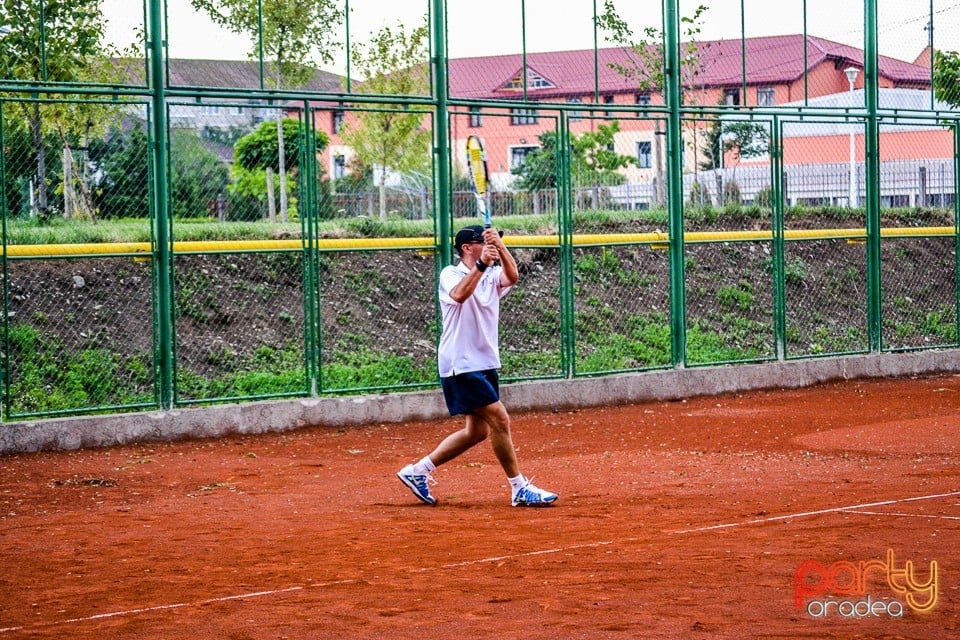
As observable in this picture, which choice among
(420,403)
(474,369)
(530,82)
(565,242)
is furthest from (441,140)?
(474,369)

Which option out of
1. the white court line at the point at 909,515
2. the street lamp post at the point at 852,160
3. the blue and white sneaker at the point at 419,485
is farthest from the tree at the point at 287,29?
the white court line at the point at 909,515

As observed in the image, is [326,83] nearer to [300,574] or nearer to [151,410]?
[151,410]

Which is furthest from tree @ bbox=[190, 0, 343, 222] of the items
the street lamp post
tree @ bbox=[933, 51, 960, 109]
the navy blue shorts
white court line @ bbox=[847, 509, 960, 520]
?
tree @ bbox=[933, 51, 960, 109]

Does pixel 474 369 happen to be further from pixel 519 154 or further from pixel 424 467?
pixel 519 154

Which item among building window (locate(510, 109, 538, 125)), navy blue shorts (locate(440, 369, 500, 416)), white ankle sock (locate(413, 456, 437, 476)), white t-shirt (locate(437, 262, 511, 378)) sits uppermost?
building window (locate(510, 109, 538, 125))

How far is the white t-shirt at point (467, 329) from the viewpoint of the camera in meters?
9.25

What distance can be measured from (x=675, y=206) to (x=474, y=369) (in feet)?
27.3

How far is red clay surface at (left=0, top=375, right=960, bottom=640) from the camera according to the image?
19.6 feet

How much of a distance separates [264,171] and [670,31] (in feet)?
17.9

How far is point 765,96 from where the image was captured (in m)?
18.6

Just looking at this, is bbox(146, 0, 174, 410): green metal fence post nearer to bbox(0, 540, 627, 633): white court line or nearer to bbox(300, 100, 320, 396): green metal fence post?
bbox(300, 100, 320, 396): green metal fence post

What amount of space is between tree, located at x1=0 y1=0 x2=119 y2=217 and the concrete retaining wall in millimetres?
2617

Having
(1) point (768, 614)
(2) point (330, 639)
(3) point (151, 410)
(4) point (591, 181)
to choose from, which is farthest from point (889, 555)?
(4) point (591, 181)

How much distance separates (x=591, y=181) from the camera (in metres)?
19.3
